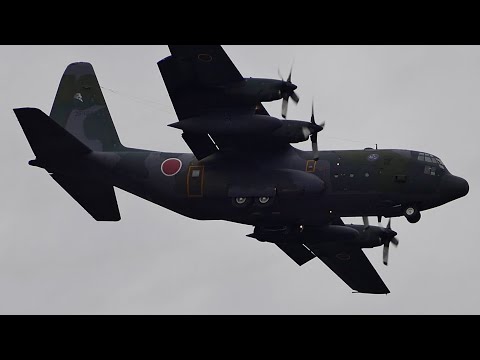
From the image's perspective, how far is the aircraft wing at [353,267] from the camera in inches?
2051

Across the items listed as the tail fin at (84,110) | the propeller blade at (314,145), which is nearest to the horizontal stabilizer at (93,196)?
the tail fin at (84,110)

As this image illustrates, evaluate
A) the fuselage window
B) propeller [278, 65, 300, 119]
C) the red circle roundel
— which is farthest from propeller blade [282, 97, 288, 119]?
the fuselage window

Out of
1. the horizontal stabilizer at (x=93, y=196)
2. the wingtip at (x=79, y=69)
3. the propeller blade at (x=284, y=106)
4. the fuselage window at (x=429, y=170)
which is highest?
A: the wingtip at (x=79, y=69)

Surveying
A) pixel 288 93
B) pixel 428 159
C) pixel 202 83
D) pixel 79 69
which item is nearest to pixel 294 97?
pixel 288 93

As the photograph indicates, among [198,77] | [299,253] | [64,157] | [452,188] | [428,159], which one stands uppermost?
[198,77]

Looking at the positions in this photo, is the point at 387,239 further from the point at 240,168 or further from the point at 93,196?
the point at 93,196

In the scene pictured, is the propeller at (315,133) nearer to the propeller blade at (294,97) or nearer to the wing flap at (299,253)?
the propeller blade at (294,97)

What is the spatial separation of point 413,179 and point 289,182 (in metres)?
5.08

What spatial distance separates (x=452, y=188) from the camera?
44.3 m

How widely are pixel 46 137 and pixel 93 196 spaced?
153 inches

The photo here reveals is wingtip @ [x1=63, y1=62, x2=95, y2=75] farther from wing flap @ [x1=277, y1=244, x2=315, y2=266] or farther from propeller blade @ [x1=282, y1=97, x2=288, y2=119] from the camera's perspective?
wing flap @ [x1=277, y1=244, x2=315, y2=266]

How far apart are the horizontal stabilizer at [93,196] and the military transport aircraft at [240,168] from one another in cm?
5

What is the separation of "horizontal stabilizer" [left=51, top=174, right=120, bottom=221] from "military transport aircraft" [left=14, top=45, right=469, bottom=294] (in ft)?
0.17

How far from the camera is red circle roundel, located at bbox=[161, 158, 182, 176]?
4662cm
